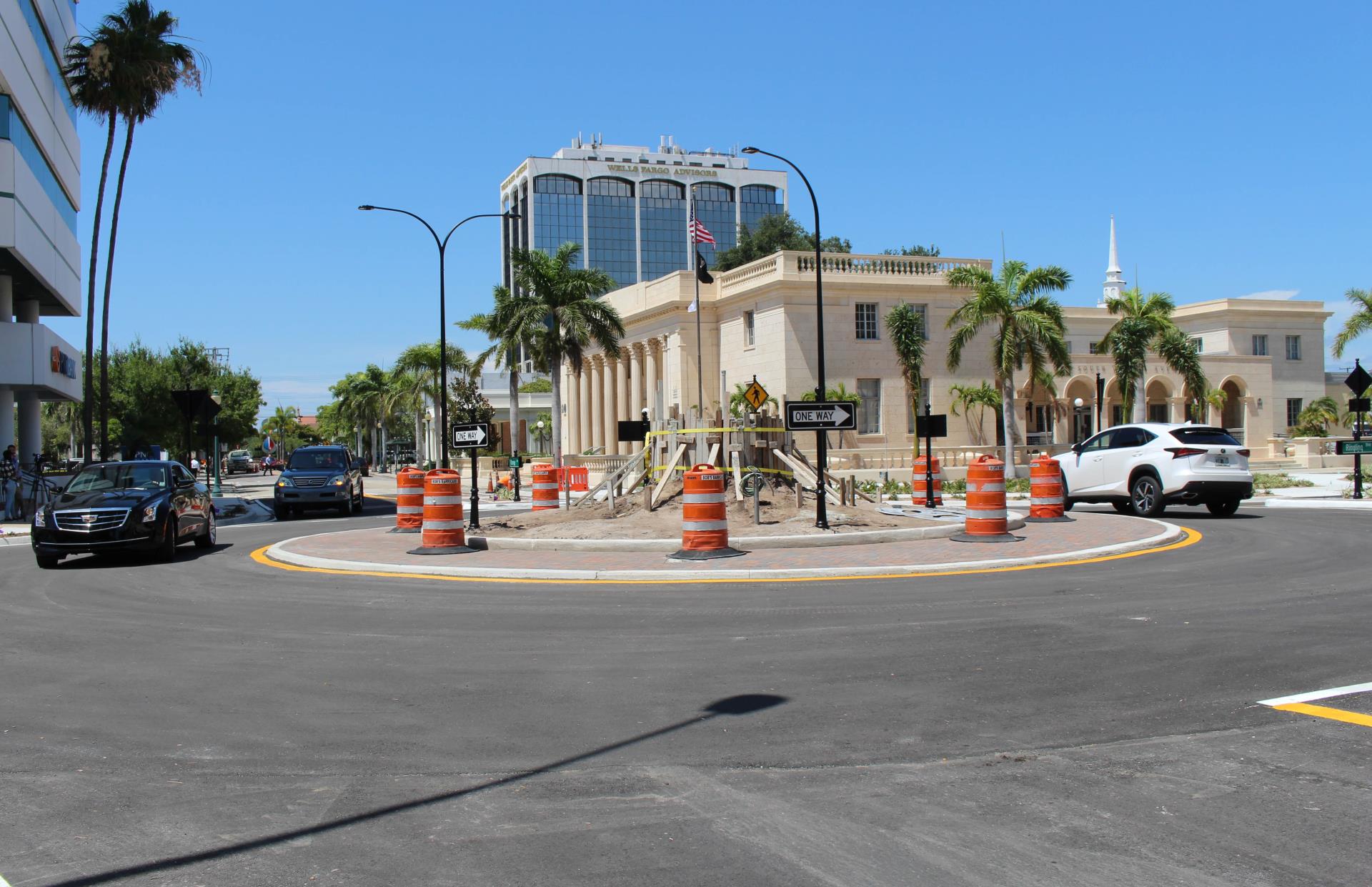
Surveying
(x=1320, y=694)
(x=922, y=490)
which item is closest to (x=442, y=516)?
(x=1320, y=694)

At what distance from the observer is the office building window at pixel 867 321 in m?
50.1

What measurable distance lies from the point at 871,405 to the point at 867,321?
3.85 meters

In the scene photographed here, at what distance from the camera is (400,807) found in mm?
5223

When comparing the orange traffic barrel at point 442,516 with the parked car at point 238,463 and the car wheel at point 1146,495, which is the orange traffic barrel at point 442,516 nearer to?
the car wheel at point 1146,495

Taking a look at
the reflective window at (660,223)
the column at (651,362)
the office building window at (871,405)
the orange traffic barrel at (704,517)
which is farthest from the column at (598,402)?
the reflective window at (660,223)

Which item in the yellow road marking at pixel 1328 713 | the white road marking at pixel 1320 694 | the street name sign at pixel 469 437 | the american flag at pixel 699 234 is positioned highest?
the american flag at pixel 699 234

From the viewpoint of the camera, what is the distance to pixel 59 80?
4278 centimetres

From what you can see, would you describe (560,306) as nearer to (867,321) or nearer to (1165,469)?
(867,321)

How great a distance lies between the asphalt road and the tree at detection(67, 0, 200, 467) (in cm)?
3176

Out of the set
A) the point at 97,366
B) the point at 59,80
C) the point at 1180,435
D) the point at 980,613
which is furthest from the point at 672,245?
the point at 980,613

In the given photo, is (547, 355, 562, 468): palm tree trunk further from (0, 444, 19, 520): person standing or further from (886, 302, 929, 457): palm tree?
(0, 444, 19, 520): person standing

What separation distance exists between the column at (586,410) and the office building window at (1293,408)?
41.7 m

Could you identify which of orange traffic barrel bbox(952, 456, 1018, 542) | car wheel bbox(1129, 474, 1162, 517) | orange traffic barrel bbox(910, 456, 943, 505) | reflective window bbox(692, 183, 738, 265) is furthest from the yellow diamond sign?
reflective window bbox(692, 183, 738, 265)

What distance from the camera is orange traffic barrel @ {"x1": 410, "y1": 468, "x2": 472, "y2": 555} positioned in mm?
17188
